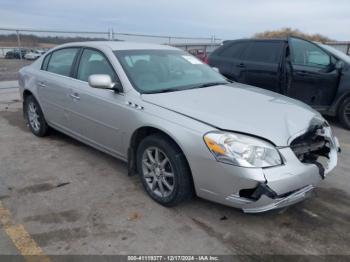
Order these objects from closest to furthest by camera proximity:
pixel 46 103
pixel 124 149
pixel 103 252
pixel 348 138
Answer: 1. pixel 103 252
2. pixel 124 149
3. pixel 46 103
4. pixel 348 138

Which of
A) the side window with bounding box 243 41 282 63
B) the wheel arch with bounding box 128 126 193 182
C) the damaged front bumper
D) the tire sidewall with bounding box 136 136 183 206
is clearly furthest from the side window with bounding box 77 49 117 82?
the side window with bounding box 243 41 282 63

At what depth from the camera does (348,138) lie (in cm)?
569

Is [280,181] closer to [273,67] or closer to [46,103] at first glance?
[46,103]

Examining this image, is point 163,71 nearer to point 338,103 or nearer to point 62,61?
point 62,61

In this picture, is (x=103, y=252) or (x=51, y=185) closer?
(x=103, y=252)

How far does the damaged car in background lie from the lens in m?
2.70

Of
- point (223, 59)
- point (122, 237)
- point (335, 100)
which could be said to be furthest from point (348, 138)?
point (122, 237)

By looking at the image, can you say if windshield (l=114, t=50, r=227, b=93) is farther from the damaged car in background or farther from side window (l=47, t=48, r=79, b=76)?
side window (l=47, t=48, r=79, b=76)

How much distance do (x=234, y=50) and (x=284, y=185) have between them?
5099mm

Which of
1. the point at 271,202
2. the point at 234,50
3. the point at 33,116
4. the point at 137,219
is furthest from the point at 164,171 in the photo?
the point at 234,50

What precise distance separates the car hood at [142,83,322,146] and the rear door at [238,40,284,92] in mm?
2735

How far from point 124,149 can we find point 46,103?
195 cm

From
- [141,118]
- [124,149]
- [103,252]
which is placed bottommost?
[103,252]

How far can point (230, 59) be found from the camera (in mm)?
7176
